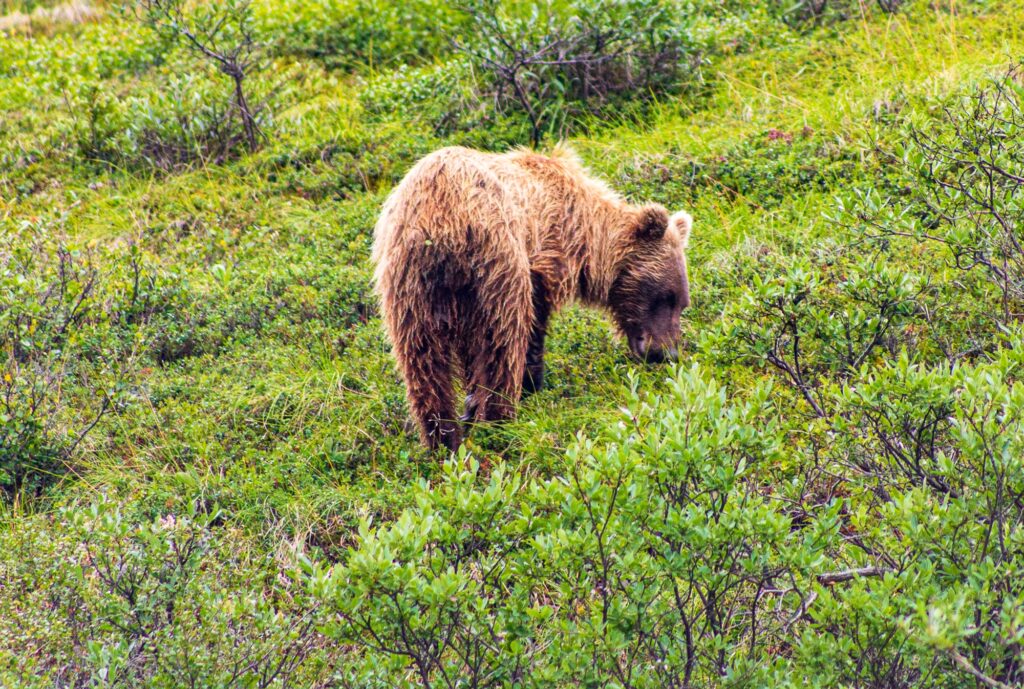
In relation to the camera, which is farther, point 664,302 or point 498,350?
point 664,302

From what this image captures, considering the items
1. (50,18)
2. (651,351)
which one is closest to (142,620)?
(651,351)

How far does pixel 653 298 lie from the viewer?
6855 millimetres

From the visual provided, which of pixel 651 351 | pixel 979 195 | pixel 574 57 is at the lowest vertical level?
pixel 651 351

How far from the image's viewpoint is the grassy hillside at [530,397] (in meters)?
3.39

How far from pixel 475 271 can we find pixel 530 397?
3.96ft

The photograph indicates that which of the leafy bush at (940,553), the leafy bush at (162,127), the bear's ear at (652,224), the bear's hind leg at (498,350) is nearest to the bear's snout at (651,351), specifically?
the bear's ear at (652,224)

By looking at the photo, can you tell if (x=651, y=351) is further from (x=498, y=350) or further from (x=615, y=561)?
(x=615, y=561)

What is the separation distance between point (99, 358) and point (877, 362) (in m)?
4.85

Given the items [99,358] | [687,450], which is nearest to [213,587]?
[687,450]

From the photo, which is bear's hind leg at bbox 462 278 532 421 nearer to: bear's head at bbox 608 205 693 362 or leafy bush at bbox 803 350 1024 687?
bear's head at bbox 608 205 693 362

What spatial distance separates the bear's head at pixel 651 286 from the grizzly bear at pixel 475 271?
47cm

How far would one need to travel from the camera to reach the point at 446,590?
3.27 metres

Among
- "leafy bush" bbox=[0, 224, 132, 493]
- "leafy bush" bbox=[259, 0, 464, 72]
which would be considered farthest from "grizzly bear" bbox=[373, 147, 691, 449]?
"leafy bush" bbox=[259, 0, 464, 72]

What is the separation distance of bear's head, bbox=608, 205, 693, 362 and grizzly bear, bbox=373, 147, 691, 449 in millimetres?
474
